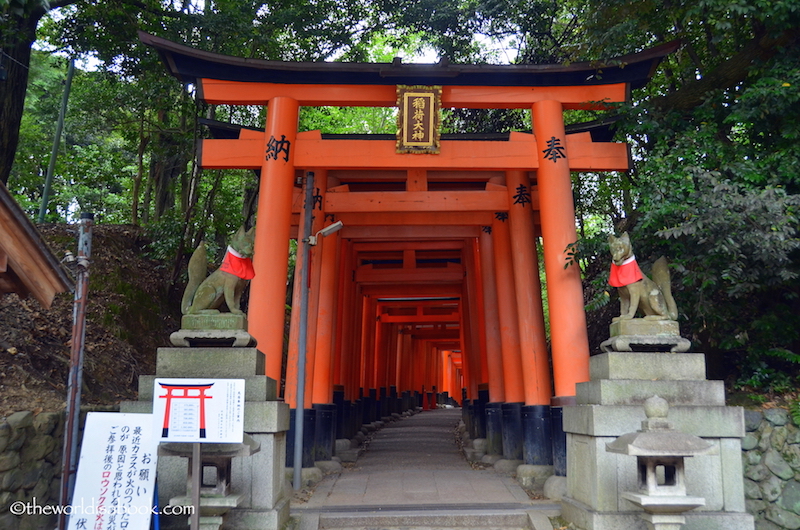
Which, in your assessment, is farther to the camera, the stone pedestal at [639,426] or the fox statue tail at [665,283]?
the fox statue tail at [665,283]

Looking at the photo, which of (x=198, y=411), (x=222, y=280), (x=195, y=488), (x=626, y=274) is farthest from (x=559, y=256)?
(x=195, y=488)

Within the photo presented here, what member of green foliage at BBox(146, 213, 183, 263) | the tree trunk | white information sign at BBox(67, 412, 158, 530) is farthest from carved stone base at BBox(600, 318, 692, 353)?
the tree trunk

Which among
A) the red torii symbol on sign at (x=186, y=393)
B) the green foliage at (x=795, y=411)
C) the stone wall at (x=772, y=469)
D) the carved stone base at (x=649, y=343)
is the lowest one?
the stone wall at (x=772, y=469)

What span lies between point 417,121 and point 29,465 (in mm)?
6515

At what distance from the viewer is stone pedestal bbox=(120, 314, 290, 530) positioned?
618 centimetres

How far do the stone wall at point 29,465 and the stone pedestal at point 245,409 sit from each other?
0.72 m

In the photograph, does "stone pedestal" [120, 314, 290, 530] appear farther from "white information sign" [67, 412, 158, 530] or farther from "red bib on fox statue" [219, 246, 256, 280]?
"white information sign" [67, 412, 158, 530]

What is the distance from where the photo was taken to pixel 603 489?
20.4ft

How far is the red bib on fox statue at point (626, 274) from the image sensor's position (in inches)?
273

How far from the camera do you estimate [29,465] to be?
5.84m

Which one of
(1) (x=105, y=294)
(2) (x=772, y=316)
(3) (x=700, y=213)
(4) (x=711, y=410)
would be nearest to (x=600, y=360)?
(4) (x=711, y=410)

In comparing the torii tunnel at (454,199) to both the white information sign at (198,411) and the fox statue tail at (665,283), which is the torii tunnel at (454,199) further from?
the white information sign at (198,411)

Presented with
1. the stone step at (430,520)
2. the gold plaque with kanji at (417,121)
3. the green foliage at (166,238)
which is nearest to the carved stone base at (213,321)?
the stone step at (430,520)

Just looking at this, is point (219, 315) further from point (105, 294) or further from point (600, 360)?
point (105, 294)
